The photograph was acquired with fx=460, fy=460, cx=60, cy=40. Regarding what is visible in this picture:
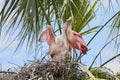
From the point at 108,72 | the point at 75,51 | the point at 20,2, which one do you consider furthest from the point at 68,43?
the point at 20,2

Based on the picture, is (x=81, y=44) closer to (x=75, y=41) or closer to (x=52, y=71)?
(x=75, y=41)

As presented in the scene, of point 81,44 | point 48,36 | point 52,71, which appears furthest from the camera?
point 48,36

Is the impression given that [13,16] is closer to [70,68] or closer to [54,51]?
[54,51]

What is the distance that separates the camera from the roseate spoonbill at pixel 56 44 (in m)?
3.02

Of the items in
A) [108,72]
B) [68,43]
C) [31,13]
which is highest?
[31,13]

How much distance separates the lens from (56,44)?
10.3 feet

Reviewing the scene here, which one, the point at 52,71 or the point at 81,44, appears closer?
the point at 52,71

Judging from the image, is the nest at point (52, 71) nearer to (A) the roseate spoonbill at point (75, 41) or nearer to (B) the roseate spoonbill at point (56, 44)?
→ (B) the roseate spoonbill at point (56, 44)

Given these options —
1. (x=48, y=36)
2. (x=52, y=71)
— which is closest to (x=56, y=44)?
(x=48, y=36)

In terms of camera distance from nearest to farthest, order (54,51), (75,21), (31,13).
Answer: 1. (54,51)
2. (31,13)
3. (75,21)

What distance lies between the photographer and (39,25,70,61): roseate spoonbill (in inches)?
119

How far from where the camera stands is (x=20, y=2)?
353 cm

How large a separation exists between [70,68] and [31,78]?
24 cm

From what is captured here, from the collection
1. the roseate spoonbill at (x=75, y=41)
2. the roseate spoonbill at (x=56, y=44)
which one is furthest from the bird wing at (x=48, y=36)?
the roseate spoonbill at (x=75, y=41)
